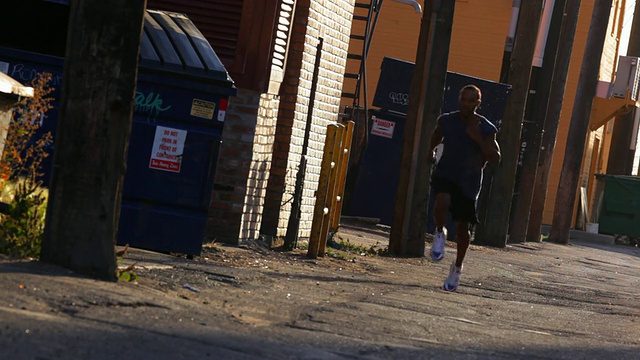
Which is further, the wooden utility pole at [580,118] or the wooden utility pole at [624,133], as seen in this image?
the wooden utility pole at [624,133]

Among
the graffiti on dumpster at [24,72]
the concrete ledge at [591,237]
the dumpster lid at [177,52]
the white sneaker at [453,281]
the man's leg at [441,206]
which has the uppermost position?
the dumpster lid at [177,52]

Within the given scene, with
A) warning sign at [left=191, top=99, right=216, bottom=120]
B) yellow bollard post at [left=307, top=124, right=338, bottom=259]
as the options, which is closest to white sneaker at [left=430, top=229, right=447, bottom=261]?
yellow bollard post at [left=307, top=124, right=338, bottom=259]

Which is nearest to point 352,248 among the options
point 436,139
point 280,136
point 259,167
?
point 280,136

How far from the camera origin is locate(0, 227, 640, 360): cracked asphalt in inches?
228

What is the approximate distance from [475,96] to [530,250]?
11.1 metres

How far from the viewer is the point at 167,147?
980 centimetres

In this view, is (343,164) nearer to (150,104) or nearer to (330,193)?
(330,193)

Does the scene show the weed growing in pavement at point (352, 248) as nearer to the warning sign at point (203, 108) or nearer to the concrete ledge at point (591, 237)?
the warning sign at point (203, 108)

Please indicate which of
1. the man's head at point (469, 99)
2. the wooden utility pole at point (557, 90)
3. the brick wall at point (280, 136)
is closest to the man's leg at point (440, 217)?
the man's head at point (469, 99)

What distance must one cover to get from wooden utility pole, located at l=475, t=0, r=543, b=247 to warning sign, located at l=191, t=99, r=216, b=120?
10609 mm

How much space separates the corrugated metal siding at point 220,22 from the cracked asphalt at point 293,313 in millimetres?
1867

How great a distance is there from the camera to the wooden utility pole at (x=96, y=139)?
7.18 meters

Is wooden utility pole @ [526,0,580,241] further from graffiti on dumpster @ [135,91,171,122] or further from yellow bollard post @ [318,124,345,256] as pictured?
graffiti on dumpster @ [135,91,171,122]

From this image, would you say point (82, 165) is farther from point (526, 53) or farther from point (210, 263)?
point (526, 53)
